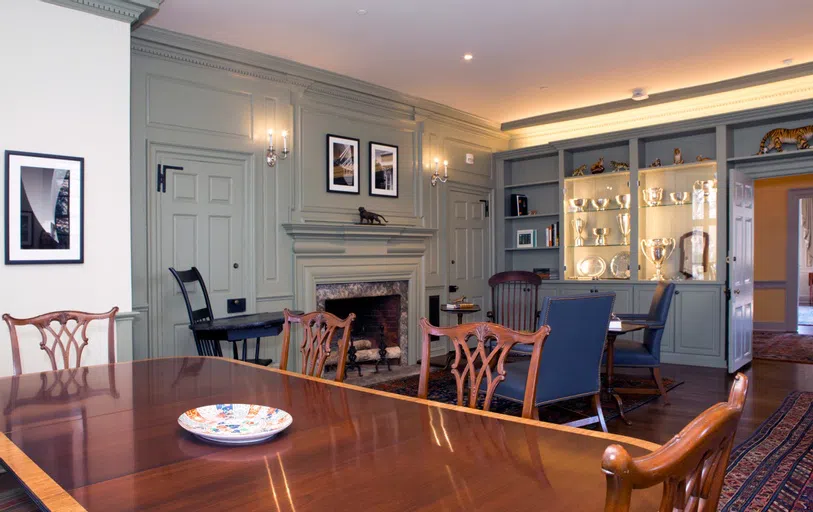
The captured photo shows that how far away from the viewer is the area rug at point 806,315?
10.1 metres

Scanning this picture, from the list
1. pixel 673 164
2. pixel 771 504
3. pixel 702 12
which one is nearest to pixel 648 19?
pixel 702 12

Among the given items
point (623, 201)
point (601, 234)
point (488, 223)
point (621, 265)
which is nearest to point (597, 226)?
point (601, 234)

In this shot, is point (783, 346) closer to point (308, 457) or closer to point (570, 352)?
point (570, 352)

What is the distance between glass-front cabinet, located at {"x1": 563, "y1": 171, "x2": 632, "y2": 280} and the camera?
6.76 metres

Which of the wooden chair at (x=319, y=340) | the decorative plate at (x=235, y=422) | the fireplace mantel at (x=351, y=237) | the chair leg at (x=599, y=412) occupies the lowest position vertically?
the chair leg at (x=599, y=412)

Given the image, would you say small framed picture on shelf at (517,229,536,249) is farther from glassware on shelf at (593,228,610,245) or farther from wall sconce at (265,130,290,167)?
wall sconce at (265,130,290,167)

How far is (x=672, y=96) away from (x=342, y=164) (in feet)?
12.0

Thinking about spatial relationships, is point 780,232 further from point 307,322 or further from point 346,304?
point 307,322

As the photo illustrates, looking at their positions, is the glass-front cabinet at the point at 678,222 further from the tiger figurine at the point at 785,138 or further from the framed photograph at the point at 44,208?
the framed photograph at the point at 44,208

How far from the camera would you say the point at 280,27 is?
4.39m

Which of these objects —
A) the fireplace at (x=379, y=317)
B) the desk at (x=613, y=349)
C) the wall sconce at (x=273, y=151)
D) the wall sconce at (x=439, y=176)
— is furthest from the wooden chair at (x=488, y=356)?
the wall sconce at (x=439, y=176)

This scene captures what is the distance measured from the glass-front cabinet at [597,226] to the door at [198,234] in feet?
13.2

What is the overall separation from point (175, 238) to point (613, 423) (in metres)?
3.49

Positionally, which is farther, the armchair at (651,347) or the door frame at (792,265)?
the door frame at (792,265)
